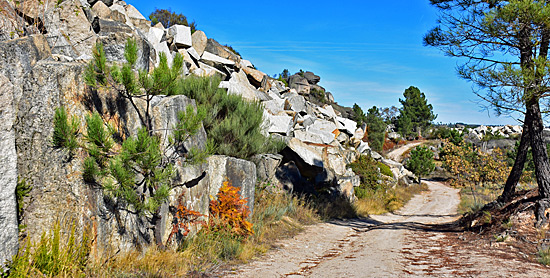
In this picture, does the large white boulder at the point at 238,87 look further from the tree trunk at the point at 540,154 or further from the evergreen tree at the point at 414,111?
the evergreen tree at the point at 414,111

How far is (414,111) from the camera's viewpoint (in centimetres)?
6306

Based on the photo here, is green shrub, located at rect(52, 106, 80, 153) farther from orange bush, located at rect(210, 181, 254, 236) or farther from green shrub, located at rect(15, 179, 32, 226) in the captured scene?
orange bush, located at rect(210, 181, 254, 236)

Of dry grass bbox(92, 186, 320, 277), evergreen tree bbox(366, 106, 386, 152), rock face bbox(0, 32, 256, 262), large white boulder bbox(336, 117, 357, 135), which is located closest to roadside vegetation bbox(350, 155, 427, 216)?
large white boulder bbox(336, 117, 357, 135)

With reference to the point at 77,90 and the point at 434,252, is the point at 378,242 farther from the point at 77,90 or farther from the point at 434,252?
the point at 77,90

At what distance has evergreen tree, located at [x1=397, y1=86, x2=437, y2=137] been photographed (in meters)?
62.1

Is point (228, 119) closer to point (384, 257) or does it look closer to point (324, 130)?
point (384, 257)

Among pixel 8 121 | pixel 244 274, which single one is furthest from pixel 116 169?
pixel 244 274

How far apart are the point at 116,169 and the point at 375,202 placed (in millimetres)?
14206

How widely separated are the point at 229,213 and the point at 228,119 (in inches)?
122

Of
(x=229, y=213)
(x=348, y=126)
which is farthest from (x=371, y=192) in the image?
(x=229, y=213)

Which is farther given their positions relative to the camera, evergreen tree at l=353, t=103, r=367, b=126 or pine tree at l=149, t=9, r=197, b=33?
evergreen tree at l=353, t=103, r=367, b=126

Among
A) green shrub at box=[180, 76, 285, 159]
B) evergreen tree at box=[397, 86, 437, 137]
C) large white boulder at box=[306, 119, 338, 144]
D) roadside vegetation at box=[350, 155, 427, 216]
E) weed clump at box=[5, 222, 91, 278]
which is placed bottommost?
weed clump at box=[5, 222, 91, 278]

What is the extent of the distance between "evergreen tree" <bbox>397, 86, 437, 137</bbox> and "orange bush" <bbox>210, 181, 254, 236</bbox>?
58056 millimetres

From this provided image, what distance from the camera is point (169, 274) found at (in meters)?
5.05
